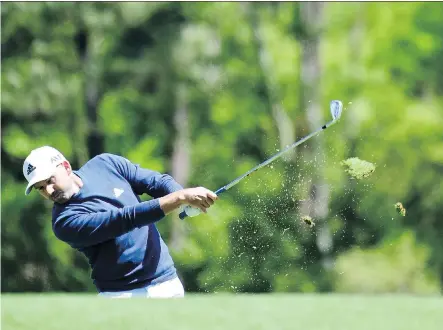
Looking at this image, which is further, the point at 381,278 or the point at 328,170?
the point at 381,278

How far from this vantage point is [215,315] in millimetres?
4828

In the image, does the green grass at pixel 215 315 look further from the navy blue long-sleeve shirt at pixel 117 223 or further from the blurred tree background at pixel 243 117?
the blurred tree background at pixel 243 117

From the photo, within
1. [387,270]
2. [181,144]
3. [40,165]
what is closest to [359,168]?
[40,165]

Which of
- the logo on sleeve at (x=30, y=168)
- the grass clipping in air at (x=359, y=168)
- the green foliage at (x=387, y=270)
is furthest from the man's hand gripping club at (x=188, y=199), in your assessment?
Answer: the green foliage at (x=387, y=270)

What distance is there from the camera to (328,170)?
18.5 metres

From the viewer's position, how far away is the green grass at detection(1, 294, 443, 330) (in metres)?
4.68

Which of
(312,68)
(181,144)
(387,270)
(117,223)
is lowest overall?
(117,223)

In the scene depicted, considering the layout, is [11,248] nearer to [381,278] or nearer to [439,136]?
[381,278]

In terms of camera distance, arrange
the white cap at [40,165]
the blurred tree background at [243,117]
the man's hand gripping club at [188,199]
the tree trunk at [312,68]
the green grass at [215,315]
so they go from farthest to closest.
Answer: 1. the tree trunk at [312,68]
2. the blurred tree background at [243,117]
3. the white cap at [40,165]
4. the man's hand gripping club at [188,199]
5. the green grass at [215,315]

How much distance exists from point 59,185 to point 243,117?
77.8 ft

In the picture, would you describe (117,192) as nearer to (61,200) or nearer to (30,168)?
(61,200)

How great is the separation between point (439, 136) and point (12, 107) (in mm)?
12773

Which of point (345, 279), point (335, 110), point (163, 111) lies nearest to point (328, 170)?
point (345, 279)

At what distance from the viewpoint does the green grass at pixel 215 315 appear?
4.68 metres
